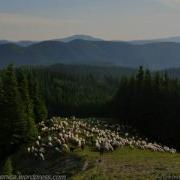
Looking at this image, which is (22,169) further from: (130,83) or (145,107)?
(130,83)

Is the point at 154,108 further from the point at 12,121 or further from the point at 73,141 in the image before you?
the point at 73,141

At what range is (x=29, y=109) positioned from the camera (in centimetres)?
6488

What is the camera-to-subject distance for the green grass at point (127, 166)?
3444 centimetres

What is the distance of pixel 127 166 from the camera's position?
1512 inches

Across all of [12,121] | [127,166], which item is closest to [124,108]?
[12,121]

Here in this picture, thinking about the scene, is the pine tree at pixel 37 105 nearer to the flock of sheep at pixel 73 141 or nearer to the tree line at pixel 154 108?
the tree line at pixel 154 108

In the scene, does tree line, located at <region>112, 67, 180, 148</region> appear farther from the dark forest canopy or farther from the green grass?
the green grass

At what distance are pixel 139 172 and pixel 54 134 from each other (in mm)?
18019

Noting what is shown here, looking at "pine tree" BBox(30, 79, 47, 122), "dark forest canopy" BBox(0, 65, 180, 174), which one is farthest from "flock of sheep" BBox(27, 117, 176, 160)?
"pine tree" BBox(30, 79, 47, 122)

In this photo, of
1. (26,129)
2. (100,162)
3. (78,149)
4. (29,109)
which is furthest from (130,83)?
(100,162)

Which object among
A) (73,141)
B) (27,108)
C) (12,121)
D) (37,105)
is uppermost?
(27,108)

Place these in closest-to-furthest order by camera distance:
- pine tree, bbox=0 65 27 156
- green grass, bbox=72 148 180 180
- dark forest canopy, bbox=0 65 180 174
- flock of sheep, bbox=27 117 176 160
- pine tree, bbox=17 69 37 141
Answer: green grass, bbox=72 148 180 180
flock of sheep, bbox=27 117 176 160
pine tree, bbox=17 69 37 141
pine tree, bbox=0 65 27 156
dark forest canopy, bbox=0 65 180 174

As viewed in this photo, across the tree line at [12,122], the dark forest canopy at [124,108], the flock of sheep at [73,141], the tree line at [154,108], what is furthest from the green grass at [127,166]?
the tree line at [154,108]

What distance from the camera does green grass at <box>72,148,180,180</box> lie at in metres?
34.4
